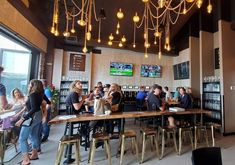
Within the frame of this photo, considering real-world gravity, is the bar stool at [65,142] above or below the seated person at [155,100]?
below

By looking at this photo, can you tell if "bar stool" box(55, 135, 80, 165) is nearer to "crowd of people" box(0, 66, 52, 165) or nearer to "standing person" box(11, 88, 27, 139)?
"crowd of people" box(0, 66, 52, 165)

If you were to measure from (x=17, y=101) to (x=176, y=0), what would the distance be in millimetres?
6587

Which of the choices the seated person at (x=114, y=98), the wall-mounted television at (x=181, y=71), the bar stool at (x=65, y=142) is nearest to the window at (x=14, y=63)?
the bar stool at (x=65, y=142)

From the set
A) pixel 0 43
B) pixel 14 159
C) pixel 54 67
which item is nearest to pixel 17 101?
pixel 14 159

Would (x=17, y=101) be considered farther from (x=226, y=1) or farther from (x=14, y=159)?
(x=226, y=1)

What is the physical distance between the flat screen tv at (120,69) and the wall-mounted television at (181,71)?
2.51 meters

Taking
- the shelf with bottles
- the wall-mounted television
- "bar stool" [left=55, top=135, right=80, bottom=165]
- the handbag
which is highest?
the wall-mounted television

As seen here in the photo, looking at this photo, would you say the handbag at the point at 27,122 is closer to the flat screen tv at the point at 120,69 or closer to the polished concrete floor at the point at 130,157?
the polished concrete floor at the point at 130,157

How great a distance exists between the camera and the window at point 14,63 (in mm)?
4610

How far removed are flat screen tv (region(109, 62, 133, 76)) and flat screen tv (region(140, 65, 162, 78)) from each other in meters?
0.69

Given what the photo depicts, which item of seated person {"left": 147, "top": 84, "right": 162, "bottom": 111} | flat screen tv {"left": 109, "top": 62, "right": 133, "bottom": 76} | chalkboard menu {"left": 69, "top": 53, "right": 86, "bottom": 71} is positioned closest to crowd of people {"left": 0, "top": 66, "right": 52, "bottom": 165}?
seated person {"left": 147, "top": 84, "right": 162, "bottom": 111}

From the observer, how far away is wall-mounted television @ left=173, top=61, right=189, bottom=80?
26.4ft

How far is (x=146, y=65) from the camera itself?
8961 mm

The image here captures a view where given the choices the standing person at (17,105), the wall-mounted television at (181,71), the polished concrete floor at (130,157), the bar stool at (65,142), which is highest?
the wall-mounted television at (181,71)
